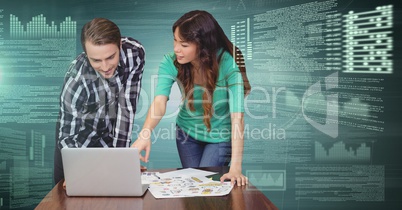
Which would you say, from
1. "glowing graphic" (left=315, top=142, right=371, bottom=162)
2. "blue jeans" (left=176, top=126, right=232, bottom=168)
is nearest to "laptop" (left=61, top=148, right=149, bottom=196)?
"blue jeans" (left=176, top=126, right=232, bottom=168)

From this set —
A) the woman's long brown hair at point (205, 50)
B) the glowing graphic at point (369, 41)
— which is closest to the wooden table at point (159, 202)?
the woman's long brown hair at point (205, 50)

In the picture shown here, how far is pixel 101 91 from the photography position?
128 inches

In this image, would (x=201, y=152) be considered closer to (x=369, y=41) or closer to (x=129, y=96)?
(x=129, y=96)

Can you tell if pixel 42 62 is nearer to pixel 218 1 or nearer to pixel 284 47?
pixel 218 1

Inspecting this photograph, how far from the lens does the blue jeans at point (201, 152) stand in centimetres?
296

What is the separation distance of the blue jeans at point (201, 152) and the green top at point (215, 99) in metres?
0.03

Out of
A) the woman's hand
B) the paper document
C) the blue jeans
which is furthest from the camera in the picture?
the blue jeans

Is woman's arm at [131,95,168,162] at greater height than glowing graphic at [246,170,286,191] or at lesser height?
greater

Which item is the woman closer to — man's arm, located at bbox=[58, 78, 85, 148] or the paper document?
man's arm, located at bbox=[58, 78, 85, 148]

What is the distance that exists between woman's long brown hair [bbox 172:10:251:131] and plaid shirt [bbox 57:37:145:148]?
0.36m

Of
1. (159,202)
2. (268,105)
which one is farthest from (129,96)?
(159,202)

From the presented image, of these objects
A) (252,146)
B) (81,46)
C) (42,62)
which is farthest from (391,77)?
(42,62)

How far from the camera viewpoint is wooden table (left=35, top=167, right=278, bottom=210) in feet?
5.88

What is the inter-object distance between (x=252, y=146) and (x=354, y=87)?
0.89 meters
